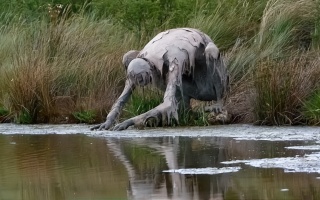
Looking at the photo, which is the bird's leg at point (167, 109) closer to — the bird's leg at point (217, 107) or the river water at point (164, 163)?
the river water at point (164, 163)

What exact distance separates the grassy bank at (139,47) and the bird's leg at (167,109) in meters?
0.81

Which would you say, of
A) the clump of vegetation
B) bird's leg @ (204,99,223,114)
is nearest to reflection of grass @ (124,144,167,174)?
bird's leg @ (204,99,223,114)

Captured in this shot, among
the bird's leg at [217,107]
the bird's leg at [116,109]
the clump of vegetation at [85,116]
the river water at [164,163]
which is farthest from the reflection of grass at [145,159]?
the clump of vegetation at [85,116]

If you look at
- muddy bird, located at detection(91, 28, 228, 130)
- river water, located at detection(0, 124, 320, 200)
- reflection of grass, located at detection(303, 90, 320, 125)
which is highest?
muddy bird, located at detection(91, 28, 228, 130)

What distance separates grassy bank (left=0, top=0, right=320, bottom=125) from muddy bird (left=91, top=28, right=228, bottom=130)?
0.42 metres

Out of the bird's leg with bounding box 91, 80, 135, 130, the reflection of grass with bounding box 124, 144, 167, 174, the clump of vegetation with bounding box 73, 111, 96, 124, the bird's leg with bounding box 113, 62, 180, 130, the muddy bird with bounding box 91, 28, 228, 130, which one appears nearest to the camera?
the reflection of grass with bounding box 124, 144, 167, 174

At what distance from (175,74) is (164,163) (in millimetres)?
3220

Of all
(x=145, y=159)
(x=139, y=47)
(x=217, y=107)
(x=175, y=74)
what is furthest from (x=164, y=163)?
→ (x=139, y=47)

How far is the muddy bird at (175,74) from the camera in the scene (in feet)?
41.9

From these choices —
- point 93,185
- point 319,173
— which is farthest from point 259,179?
point 93,185

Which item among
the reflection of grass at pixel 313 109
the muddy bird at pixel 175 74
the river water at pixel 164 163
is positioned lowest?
the river water at pixel 164 163

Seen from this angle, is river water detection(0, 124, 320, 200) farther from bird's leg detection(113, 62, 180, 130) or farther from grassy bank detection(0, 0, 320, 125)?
grassy bank detection(0, 0, 320, 125)

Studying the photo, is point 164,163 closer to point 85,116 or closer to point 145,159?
point 145,159

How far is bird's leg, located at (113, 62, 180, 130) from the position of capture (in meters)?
12.6
